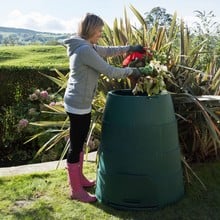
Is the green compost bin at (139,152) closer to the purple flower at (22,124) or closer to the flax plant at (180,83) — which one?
the flax plant at (180,83)

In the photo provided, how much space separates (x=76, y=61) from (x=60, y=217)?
1.25 meters

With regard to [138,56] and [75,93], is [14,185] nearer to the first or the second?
[75,93]

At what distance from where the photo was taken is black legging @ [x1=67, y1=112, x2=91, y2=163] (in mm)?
3871

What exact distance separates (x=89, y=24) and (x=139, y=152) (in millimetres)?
1093

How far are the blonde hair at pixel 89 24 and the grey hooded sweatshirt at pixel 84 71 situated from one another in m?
0.07

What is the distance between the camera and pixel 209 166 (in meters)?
4.70

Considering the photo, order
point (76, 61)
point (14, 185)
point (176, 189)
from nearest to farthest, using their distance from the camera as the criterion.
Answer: point (76, 61) < point (176, 189) < point (14, 185)

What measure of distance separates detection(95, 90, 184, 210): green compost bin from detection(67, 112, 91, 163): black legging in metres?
0.16

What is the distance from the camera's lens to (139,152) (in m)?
3.74

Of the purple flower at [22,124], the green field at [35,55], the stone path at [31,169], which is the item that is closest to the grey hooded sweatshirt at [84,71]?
the stone path at [31,169]

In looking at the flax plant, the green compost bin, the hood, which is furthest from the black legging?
the hood

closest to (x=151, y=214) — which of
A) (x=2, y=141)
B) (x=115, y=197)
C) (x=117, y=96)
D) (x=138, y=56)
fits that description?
(x=115, y=197)

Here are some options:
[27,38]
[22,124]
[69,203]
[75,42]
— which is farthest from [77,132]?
[27,38]

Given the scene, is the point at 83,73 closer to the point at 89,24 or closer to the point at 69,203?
the point at 89,24
